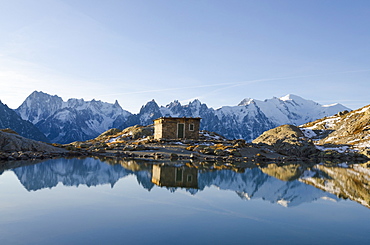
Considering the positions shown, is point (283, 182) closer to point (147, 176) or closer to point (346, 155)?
point (147, 176)

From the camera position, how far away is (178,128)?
54531 millimetres

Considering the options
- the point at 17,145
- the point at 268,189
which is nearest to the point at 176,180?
the point at 268,189

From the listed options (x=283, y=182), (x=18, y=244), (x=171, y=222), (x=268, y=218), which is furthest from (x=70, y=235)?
(x=283, y=182)

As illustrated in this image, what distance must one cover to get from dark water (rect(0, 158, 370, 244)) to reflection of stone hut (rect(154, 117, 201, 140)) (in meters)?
32.6

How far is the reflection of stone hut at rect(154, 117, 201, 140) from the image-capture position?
178 feet

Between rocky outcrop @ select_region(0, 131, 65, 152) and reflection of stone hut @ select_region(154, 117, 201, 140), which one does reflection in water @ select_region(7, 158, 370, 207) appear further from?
reflection of stone hut @ select_region(154, 117, 201, 140)

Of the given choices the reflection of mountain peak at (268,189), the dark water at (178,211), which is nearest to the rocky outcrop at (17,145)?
the dark water at (178,211)

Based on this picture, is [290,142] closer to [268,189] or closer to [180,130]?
[180,130]

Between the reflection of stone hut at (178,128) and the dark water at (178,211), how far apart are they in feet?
107

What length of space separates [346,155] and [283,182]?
37.3 metres

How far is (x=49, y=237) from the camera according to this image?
29.6 feet

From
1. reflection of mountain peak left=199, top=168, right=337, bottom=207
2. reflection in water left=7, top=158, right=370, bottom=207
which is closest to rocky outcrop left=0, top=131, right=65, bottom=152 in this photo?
reflection in water left=7, top=158, right=370, bottom=207

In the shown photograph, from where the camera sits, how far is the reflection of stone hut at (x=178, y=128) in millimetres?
54281

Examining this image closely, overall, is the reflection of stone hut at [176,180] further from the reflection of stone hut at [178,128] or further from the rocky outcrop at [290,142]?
the rocky outcrop at [290,142]
